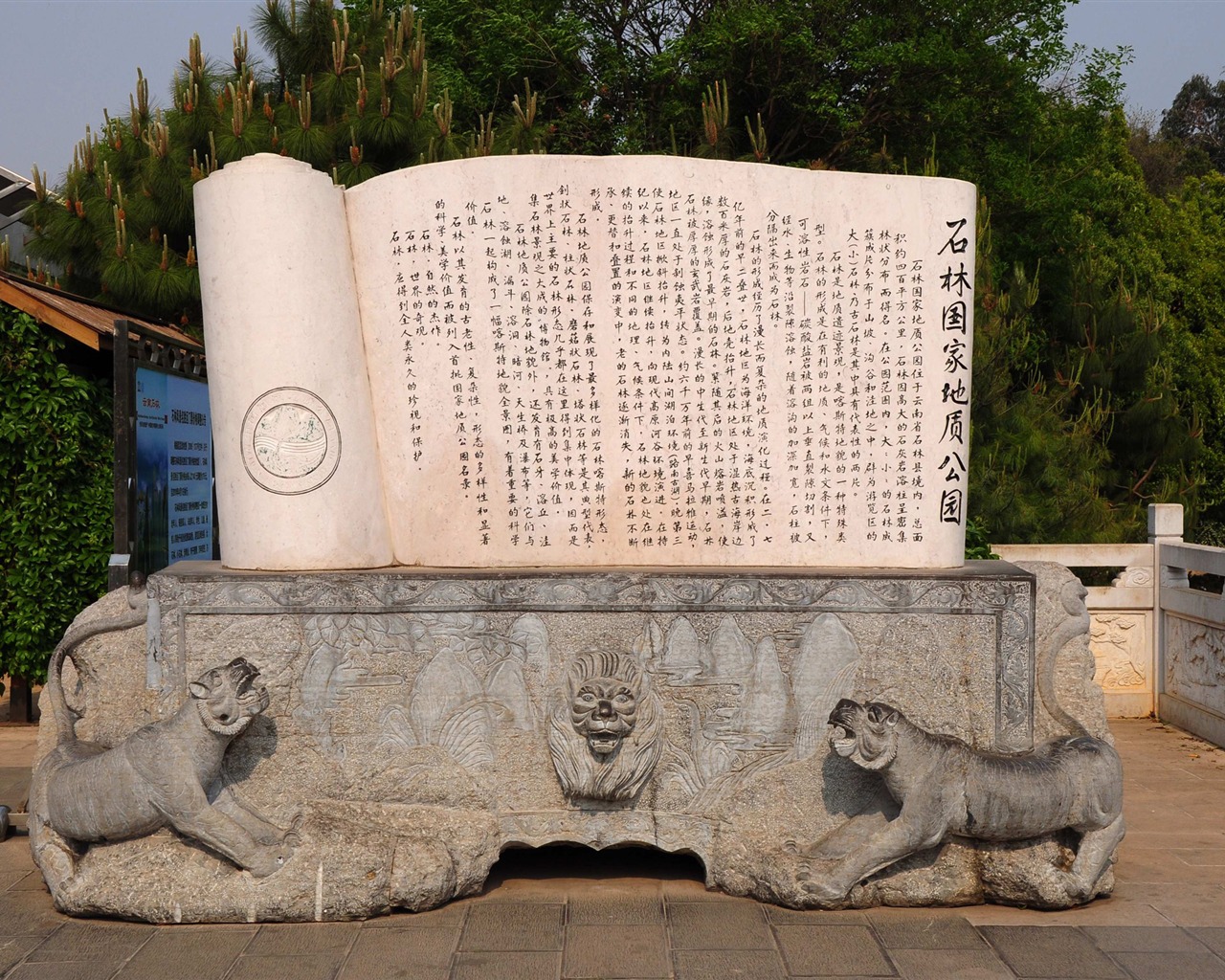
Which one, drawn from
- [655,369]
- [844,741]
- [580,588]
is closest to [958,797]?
[844,741]

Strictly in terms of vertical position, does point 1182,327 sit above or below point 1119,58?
below

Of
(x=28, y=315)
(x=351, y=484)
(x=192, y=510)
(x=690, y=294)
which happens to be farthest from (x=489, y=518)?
(x=28, y=315)

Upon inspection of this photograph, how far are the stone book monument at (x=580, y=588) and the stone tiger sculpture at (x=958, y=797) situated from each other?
0.5 inches

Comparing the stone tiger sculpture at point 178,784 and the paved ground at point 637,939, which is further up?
the stone tiger sculpture at point 178,784

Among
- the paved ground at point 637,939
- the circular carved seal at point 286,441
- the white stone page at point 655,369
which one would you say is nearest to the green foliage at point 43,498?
the paved ground at point 637,939

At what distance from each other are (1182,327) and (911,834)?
13148 mm

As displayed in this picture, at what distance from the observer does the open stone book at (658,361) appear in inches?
185

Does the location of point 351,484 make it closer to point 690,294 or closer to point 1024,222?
point 690,294

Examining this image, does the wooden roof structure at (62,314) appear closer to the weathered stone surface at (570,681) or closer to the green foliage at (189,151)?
the green foliage at (189,151)

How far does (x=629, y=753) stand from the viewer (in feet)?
14.4

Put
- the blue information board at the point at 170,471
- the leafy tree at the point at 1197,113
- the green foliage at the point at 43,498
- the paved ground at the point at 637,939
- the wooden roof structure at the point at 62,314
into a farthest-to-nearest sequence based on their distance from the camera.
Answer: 1. the leafy tree at the point at 1197,113
2. the green foliage at the point at 43,498
3. the wooden roof structure at the point at 62,314
4. the blue information board at the point at 170,471
5. the paved ground at the point at 637,939

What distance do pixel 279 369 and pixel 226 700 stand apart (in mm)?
1274

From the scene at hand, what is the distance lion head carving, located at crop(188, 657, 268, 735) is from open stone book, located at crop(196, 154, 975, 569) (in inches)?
26.3

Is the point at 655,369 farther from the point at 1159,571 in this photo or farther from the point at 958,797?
the point at 1159,571
